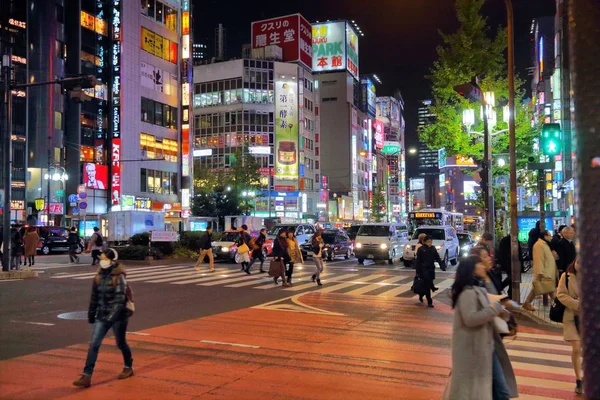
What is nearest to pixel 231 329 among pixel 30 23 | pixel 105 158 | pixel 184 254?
pixel 184 254

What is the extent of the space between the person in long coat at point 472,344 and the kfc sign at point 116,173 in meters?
52.4

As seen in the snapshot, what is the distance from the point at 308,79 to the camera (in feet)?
279

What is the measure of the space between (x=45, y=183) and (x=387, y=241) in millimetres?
41128

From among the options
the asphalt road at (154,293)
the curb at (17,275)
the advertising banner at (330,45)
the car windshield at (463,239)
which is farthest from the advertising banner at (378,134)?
the curb at (17,275)

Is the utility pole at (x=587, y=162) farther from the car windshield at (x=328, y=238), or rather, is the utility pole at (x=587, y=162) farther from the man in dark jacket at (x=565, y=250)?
the car windshield at (x=328, y=238)

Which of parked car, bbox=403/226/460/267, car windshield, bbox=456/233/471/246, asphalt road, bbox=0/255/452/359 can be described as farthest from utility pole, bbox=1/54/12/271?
car windshield, bbox=456/233/471/246

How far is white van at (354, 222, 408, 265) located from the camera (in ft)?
94.5

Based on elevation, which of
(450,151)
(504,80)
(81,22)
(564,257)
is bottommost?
(564,257)

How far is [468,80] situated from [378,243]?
31.0ft

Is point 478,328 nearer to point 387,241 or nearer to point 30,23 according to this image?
point 387,241

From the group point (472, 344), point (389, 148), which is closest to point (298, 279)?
point (472, 344)

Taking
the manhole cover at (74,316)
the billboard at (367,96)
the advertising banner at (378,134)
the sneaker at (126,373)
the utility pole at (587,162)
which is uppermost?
the billboard at (367,96)

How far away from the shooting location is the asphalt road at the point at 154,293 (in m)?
10.5

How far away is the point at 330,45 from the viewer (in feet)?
338
